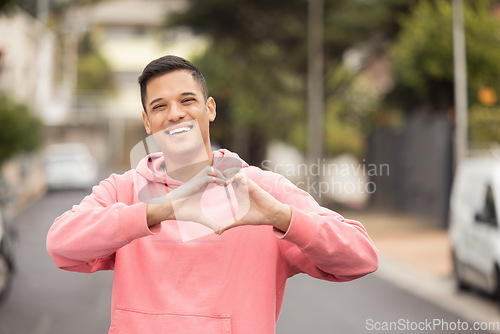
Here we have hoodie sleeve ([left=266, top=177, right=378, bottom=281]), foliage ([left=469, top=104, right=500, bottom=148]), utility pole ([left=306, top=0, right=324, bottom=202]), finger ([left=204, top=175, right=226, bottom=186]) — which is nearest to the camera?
finger ([left=204, top=175, right=226, bottom=186])

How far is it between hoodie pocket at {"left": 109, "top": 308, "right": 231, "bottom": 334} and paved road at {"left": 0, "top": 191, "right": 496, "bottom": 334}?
14.0 ft

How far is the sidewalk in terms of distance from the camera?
536 inches

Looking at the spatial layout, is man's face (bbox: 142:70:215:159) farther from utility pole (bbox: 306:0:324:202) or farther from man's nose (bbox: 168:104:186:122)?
utility pole (bbox: 306:0:324:202)

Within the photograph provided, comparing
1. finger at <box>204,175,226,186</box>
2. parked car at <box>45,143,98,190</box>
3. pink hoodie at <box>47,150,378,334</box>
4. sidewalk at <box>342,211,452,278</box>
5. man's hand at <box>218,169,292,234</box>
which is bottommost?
sidewalk at <box>342,211,452,278</box>

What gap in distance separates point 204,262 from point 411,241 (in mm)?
16081

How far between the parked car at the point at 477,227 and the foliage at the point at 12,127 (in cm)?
1351

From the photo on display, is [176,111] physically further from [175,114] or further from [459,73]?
[459,73]

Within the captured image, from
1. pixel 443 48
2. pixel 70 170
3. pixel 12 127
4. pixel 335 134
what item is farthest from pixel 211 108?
pixel 335 134

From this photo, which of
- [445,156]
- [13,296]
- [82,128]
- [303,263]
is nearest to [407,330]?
[13,296]

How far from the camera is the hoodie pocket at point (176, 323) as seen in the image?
199 cm

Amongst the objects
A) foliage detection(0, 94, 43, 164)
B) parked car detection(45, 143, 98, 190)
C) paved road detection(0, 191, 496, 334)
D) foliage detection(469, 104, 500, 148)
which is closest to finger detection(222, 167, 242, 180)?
paved road detection(0, 191, 496, 334)

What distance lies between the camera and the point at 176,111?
2.01 m

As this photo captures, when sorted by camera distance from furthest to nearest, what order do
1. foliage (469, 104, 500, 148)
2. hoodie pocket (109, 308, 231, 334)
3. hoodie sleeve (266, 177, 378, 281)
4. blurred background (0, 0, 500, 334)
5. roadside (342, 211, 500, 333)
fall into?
foliage (469, 104, 500, 148) → roadside (342, 211, 500, 333) → blurred background (0, 0, 500, 334) → hoodie pocket (109, 308, 231, 334) → hoodie sleeve (266, 177, 378, 281)

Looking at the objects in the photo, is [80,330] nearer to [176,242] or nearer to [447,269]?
[176,242]
